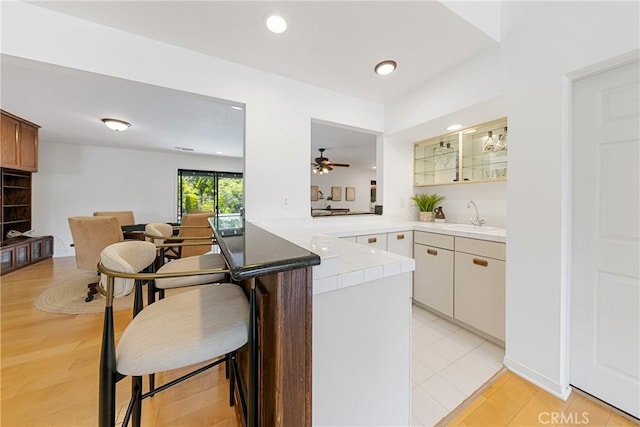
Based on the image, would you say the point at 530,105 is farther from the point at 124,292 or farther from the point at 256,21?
the point at 124,292

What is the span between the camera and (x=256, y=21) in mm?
1598

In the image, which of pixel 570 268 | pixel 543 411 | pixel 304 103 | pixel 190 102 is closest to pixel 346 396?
pixel 543 411

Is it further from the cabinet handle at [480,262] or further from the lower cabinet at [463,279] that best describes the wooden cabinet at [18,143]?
the cabinet handle at [480,262]

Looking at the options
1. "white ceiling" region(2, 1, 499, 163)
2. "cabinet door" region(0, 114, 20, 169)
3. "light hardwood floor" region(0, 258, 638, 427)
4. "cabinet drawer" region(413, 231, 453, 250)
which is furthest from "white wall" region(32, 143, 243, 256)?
"cabinet drawer" region(413, 231, 453, 250)

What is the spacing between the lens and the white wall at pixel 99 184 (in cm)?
482

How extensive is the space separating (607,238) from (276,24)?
2359mm

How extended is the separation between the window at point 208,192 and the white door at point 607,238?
5.75 meters

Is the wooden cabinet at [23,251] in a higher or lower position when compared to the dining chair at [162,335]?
lower

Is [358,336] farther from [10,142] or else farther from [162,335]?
[10,142]

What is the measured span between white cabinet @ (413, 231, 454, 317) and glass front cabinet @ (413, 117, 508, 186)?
80 cm

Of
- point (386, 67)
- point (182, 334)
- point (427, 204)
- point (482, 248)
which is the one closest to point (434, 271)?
point (482, 248)

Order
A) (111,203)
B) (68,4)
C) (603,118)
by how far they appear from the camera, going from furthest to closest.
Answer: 1. (111,203)
2. (68,4)
3. (603,118)

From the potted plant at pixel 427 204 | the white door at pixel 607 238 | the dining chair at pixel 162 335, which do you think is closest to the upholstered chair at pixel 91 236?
the dining chair at pixel 162 335

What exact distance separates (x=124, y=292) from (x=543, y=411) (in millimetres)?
2317
